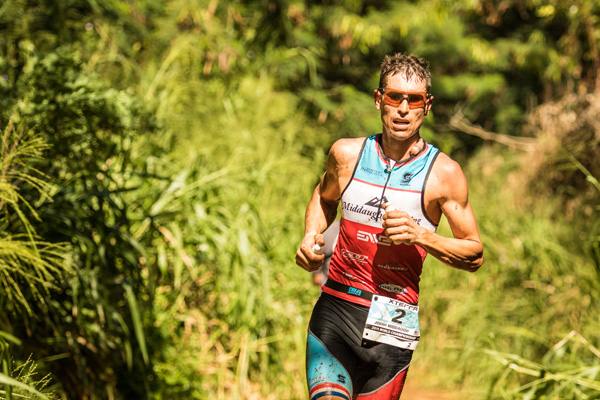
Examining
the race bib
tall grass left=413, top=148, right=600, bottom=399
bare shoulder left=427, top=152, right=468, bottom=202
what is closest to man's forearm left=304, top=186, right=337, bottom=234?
the race bib

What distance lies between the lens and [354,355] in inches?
114

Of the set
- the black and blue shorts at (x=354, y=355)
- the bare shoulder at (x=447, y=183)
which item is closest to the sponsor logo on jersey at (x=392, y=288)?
the black and blue shorts at (x=354, y=355)

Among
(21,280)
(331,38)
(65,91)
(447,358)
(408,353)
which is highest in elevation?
(331,38)

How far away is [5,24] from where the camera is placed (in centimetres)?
461

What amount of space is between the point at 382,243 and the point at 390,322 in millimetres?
318

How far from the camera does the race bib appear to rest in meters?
2.85

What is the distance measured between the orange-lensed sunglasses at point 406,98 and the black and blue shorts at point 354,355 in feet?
2.69

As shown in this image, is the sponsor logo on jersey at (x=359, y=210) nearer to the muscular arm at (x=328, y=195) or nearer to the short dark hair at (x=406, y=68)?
the muscular arm at (x=328, y=195)

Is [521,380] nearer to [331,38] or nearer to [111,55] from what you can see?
[111,55]

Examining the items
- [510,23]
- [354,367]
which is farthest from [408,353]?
[510,23]

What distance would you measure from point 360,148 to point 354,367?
886 millimetres

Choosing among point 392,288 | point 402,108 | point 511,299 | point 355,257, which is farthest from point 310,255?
point 511,299

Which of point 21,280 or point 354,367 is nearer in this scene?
point 354,367

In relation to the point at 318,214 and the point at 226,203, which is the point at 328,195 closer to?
the point at 318,214
